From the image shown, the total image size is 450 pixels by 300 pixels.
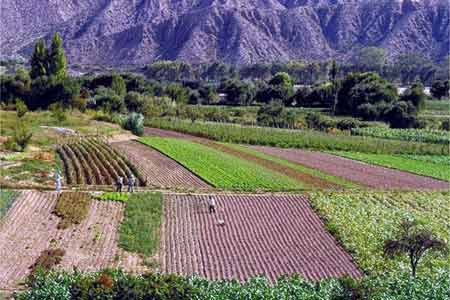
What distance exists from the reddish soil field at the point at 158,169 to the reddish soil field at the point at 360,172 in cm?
919

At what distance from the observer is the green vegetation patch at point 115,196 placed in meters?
27.1

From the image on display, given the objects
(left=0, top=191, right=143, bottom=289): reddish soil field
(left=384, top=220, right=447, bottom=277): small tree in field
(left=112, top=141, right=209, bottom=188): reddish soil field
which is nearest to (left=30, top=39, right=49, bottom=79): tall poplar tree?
(left=112, top=141, right=209, bottom=188): reddish soil field

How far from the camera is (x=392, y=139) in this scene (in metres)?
54.4

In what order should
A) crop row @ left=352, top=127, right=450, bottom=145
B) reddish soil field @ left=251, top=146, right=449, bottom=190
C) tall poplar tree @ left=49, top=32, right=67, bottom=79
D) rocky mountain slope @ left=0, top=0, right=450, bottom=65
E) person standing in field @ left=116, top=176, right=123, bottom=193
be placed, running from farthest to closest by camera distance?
rocky mountain slope @ left=0, top=0, right=450, bottom=65, tall poplar tree @ left=49, top=32, right=67, bottom=79, crop row @ left=352, top=127, right=450, bottom=145, reddish soil field @ left=251, top=146, right=449, bottom=190, person standing in field @ left=116, top=176, right=123, bottom=193

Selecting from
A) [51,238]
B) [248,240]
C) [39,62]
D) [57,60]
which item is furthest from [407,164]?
[39,62]

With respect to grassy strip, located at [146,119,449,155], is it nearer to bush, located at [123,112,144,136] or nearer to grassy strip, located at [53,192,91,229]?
bush, located at [123,112,144,136]

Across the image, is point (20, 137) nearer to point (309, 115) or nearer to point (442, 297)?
point (442, 297)

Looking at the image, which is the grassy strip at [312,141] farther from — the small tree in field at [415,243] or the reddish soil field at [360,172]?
the small tree in field at [415,243]

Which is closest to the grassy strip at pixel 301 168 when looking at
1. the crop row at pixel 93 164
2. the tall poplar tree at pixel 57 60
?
the crop row at pixel 93 164

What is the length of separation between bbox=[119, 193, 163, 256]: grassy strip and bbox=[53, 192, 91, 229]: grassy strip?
185 centimetres

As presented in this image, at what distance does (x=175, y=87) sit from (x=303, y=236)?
6772 centimetres

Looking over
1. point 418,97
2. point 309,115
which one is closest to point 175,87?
point 309,115

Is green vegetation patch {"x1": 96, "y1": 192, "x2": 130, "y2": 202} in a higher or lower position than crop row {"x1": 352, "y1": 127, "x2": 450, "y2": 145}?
higher

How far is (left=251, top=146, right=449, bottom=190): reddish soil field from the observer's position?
3434cm
